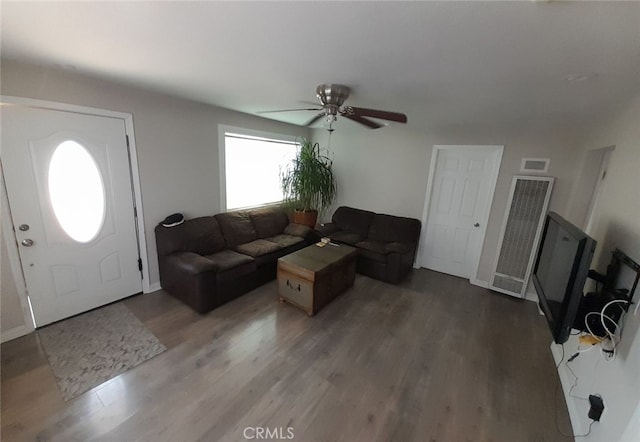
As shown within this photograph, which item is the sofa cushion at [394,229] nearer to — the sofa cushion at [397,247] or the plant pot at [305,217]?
the sofa cushion at [397,247]

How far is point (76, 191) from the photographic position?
2.40 m

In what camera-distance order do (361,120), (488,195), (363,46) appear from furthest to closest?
(488,195) < (361,120) < (363,46)

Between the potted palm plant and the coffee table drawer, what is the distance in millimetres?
1635

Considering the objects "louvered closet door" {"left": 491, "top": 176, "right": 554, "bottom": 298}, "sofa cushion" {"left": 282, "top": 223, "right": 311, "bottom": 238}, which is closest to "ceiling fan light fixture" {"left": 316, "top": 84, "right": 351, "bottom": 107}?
"sofa cushion" {"left": 282, "top": 223, "right": 311, "bottom": 238}

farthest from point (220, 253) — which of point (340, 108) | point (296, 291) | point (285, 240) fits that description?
point (340, 108)

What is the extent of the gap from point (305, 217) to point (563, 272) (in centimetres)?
337

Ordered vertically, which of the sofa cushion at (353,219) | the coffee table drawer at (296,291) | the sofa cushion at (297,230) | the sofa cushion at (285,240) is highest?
the sofa cushion at (353,219)

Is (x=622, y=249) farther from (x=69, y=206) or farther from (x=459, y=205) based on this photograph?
(x=69, y=206)

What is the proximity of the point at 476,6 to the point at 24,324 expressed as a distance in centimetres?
395

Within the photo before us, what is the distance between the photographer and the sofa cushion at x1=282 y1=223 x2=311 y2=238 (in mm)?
4090

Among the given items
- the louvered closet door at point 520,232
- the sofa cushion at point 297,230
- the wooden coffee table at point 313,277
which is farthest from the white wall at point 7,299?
the louvered closet door at point 520,232

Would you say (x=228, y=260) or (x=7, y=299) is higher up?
(x=228, y=260)

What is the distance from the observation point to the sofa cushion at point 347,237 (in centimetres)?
404

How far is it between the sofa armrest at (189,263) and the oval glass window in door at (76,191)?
0.76 meters
